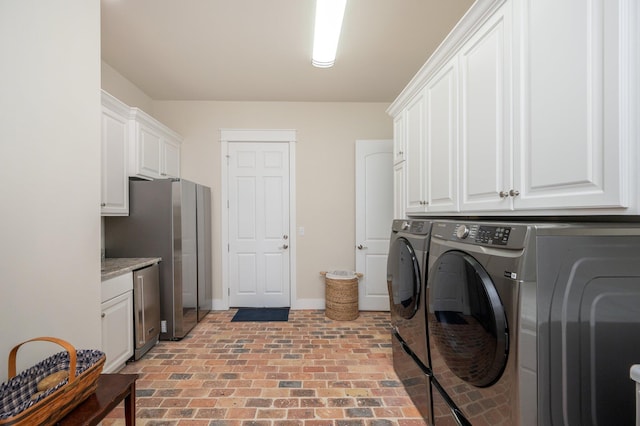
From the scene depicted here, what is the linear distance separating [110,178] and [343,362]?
8.49 feet

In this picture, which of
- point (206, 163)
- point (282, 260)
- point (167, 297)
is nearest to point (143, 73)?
point (206, 163)

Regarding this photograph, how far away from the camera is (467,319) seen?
112 centimetres

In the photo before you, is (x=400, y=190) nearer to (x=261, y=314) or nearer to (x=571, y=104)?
(x=571, y=104)

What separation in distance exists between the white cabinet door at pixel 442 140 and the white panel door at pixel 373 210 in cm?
161

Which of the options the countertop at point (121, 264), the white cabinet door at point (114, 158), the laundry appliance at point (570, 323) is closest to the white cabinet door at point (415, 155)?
the laundry appliance at point (570, 323)

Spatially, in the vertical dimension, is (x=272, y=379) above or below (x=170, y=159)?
below

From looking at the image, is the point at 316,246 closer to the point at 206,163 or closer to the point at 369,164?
the point at 369,164

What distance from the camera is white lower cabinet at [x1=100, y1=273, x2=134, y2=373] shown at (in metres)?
1.96

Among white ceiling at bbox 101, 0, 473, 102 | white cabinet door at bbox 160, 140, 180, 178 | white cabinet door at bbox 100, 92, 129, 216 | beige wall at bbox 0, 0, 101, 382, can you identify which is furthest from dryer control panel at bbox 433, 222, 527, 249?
white cabinet door at bbox 160, 140, 180, 178

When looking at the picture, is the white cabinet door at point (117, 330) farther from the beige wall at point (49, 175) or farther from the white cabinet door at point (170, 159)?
the white cabinet door at point (170, 159)

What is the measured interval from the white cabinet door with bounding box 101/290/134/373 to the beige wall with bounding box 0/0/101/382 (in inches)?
28.0

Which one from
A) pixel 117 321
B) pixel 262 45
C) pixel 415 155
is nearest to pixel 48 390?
pixel 117 321

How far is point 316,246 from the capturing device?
11.8 feet

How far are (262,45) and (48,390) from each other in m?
2.54
